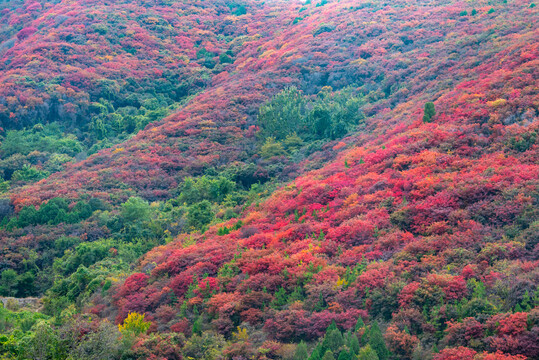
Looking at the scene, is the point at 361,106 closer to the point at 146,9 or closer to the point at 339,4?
the point at 339,4

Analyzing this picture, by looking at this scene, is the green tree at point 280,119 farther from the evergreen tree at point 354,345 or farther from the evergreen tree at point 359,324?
the evergreen tree at point 354,345

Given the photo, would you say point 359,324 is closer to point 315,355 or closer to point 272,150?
point 315,355

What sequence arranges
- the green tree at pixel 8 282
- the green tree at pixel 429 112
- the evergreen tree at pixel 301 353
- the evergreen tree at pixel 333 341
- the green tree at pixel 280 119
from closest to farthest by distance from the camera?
1. the evergreen tree at pixel 301 353
2. the evergreen tree at pixel 333 341
3. the green tree at pixel 8 282
4. the green tree at pixel 429 112
5. the green tree at pixel 280 119

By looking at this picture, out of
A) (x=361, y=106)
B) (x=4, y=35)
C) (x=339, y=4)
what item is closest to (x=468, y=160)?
(x=361, y=106)

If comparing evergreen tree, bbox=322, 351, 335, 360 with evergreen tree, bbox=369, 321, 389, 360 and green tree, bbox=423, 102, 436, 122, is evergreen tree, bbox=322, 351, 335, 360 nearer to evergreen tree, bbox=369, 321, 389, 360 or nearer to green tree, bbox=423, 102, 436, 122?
evergreen tree, bbox=369, 321, 389, 360

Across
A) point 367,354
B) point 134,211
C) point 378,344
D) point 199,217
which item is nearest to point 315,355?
point 367,354

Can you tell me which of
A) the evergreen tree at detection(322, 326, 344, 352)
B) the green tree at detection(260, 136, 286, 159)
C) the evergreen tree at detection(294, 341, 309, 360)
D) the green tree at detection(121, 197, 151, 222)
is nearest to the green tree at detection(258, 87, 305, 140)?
the green tree at detection(260, 136, 286, 159)

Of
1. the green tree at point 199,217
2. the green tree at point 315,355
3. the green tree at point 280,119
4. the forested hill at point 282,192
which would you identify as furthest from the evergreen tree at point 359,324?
the green tree at point 280,119

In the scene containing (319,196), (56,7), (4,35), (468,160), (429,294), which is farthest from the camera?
(56,7)
